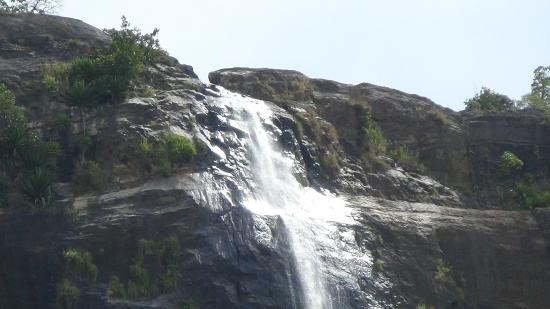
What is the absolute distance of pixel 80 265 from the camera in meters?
28.0

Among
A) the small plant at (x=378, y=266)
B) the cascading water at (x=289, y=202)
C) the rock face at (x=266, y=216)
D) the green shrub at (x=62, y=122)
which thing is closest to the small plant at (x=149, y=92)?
the rock face at (x=266, y=216)

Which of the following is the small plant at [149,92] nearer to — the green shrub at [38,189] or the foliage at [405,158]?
the green shrub at [38,189]

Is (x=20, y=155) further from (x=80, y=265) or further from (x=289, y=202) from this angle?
(x=289, y=202)

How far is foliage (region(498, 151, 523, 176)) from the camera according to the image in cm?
4288

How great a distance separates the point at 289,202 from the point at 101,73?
7.78 meters

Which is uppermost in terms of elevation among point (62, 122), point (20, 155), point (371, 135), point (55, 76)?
point (55, 76)

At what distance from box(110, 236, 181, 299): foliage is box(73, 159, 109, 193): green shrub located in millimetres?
2833

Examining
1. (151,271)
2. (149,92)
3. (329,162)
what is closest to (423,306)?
(329,162)

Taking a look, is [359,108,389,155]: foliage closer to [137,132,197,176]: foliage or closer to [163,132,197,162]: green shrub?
[137,132,197,176]: foliage

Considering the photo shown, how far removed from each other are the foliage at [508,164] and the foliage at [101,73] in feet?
51.4

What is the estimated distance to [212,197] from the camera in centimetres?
3073

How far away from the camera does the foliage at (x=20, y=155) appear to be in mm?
29766

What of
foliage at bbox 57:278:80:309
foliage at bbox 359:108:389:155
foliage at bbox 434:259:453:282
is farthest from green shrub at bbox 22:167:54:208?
foliage at bbox 359:108:389:155

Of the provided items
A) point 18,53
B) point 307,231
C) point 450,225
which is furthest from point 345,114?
point 18,53
